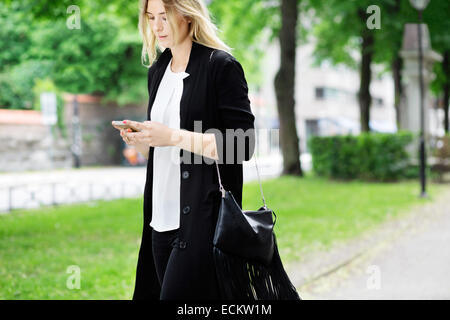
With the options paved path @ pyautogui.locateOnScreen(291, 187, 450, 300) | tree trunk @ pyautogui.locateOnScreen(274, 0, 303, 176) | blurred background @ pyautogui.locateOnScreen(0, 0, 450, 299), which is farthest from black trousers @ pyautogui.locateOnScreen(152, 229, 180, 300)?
tree trunk @ pyautogui.locateOnScreen(274, 0, 303, 176)

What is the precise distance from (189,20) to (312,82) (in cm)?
5667

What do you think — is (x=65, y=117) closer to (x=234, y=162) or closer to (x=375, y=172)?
(x=375, y=172)

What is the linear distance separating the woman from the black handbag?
0.08 metres

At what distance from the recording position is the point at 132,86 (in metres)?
31.1

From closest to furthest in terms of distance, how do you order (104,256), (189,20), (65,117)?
1. (189,20)
2. (104,256)
3. (65,117)

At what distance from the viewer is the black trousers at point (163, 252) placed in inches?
96.2

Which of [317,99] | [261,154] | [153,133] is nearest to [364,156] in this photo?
[153,133]

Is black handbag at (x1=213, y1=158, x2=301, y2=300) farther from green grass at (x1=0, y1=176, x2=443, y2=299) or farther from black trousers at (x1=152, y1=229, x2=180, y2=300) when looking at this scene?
green grass at (x1=0, y1=176, x2=443, y2=299)

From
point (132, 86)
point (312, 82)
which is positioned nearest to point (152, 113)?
point (132, 86)

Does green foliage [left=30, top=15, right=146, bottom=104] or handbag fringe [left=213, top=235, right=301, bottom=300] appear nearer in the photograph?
handbag fringe [left=213, top=235, right=301, bottom=300]

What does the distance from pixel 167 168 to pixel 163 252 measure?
1.21 ft

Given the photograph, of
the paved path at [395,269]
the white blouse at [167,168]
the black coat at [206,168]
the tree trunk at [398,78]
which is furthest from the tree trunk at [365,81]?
the black coat at [206,168]

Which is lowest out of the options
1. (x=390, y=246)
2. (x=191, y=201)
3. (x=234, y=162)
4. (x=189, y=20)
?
(x=390, y=246)

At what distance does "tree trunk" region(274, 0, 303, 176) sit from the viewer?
716 inches
